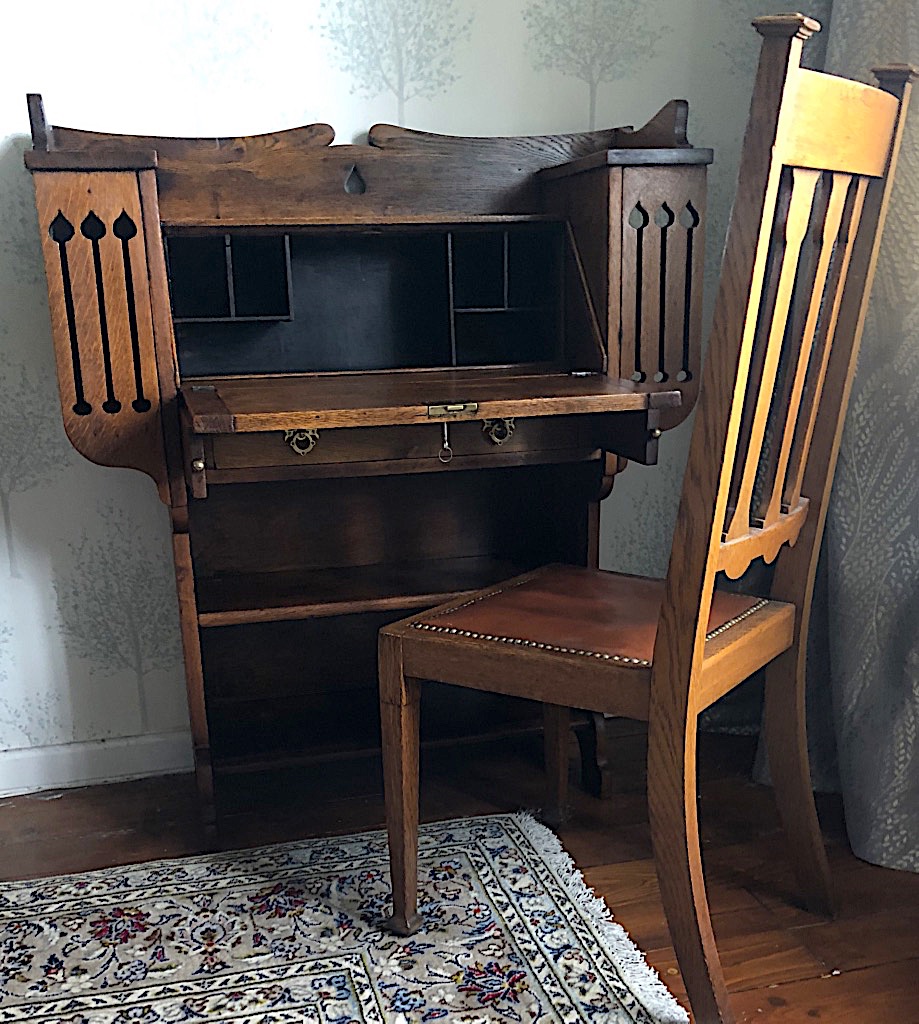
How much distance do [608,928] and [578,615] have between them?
493 mm

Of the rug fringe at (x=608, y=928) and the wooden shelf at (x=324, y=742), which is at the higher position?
the wooden shelf at (x=324, y=742)

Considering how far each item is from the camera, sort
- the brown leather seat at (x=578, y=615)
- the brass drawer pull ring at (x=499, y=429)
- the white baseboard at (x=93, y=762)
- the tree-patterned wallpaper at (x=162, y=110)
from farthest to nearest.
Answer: the white baseboard at (x=93, y=762), the tree-patterned wallpaper at (x=162, y=110), the brass drawer pull ring at (x=499, y=429), the brown leather seat at (x=578, y=615)

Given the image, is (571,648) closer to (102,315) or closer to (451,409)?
(451,409)

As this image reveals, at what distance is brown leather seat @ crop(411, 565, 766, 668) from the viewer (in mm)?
1388

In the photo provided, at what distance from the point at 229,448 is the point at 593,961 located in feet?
3.06

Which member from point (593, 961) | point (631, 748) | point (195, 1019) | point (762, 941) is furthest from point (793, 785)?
point (195, 1019)

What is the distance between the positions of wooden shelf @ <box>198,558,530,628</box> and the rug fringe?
0.45m

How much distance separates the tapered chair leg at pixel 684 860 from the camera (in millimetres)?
1277

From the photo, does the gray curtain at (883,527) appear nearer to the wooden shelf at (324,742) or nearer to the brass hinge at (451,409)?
the wooden shelf at (324,742)

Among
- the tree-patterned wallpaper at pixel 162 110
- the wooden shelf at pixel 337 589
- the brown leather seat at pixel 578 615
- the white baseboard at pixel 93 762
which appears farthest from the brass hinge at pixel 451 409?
the white baseboard at pixel 93 762

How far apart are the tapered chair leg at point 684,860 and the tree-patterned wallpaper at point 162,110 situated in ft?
3.79

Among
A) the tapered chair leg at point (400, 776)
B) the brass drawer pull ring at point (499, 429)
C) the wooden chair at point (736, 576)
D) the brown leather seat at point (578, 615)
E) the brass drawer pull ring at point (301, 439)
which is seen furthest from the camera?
the brass drawer pull ring at point (499, 429)

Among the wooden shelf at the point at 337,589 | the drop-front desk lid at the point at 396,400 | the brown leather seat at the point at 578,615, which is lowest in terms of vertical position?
the wooden shelf at the point at 337,589

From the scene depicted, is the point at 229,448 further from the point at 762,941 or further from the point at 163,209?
the point at 762,941
